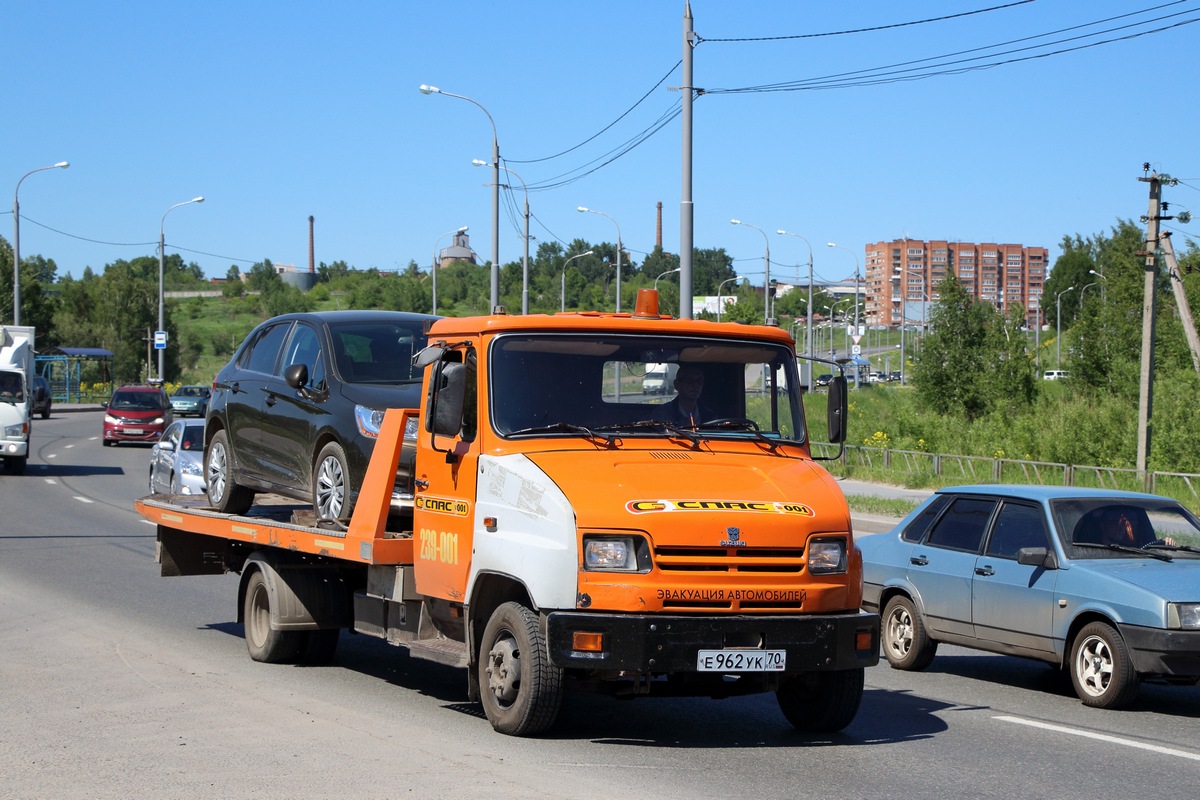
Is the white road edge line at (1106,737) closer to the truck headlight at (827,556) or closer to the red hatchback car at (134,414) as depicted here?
the truck headlight at (827,556)

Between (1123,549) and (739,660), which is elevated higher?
(1123,549)

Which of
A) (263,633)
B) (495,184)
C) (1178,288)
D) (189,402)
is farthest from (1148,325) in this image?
(189,402)

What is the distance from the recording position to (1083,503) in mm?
9664

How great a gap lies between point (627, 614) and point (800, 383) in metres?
2.17

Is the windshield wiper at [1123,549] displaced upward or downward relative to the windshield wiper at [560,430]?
downward

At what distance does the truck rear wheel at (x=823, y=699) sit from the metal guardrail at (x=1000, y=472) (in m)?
16.1

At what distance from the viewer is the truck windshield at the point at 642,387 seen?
25.5 feet

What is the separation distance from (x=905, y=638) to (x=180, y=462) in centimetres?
1319

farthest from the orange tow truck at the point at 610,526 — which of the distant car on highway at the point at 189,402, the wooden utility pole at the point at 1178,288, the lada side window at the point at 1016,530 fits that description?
the distant car on highway at the point at 189,402

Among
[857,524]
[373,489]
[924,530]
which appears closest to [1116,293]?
[857,524]

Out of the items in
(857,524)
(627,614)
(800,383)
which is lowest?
(857,524)

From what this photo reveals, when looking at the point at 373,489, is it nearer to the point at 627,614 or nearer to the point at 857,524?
the point at 627,614

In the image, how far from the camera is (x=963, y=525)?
10406 mm

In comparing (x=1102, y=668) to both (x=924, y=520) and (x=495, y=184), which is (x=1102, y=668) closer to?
(x=924, y=520)
